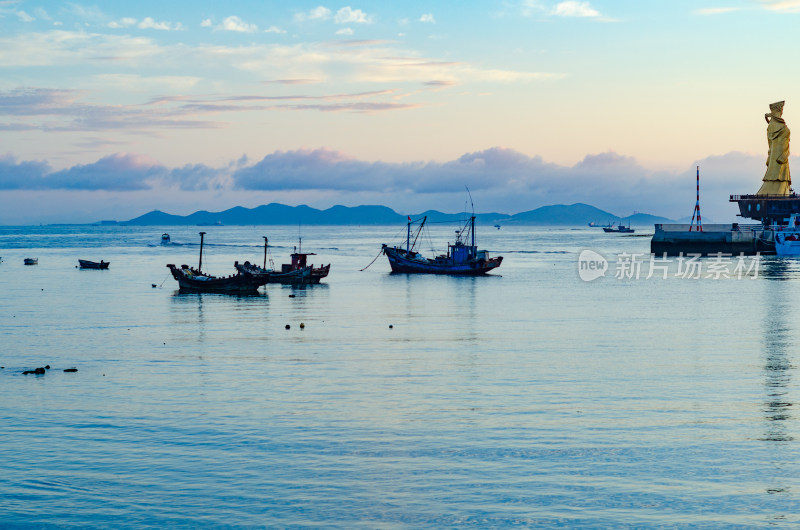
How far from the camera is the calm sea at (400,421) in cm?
2033

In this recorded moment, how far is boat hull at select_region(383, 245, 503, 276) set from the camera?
111000 mm

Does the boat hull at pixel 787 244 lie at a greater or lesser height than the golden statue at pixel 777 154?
lesser

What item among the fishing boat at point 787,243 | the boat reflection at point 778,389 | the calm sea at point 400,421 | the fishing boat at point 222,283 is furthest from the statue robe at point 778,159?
the fishing boat at point 222,283

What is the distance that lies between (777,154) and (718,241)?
30.8m

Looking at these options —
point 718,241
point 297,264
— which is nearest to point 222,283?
point 297,264

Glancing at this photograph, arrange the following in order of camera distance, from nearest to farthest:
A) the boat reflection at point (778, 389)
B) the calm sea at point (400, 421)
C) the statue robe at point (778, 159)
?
the calm sea at point (400, 421)
the boat reflection at point (778, 389)
the statue robe at point (778, 159)

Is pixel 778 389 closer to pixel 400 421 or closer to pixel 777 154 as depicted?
pixel 400 421

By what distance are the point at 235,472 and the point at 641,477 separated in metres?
10.7

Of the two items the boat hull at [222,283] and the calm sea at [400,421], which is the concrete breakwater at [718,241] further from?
the boat hull at [222,283]

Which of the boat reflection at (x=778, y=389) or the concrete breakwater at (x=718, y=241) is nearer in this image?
the boat reflection at (x=778, y=389)

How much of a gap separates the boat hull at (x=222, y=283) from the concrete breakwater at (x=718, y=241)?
9933cm

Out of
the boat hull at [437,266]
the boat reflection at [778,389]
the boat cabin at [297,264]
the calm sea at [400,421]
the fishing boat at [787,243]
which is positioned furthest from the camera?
the fishing boat at [787,243]

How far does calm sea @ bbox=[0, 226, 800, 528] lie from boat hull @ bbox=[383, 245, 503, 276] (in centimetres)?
5021

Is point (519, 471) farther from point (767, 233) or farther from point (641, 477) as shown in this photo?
point (767, 233)
